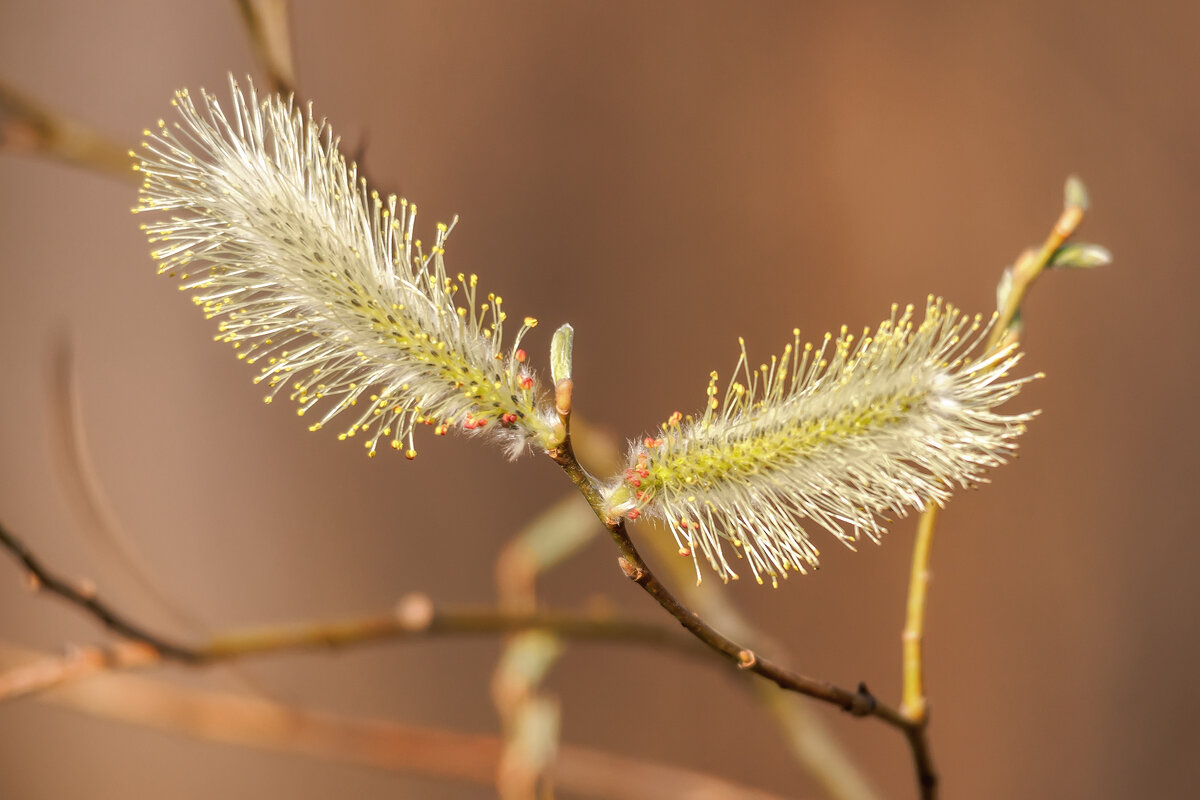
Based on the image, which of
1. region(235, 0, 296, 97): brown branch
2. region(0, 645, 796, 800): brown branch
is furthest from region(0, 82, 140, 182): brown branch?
region(0, 645, 796, 800): brown branch

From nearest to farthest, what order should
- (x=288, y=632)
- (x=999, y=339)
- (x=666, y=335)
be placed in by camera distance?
(x=999, y=339), (x=288, y=632), (x=666, y=335)

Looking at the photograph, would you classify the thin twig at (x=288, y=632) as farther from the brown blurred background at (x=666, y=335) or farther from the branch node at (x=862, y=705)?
the brown blurred background at (x=666, y=335)

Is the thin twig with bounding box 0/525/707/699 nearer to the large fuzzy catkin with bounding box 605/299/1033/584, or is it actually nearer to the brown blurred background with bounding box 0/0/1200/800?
the large fuzzy catkin with bounding box 605/299/1033/584

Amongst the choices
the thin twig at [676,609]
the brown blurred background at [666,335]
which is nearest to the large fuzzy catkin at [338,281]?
the thin twig at [676,609]

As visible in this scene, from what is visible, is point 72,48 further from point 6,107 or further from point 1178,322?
point 1178,322

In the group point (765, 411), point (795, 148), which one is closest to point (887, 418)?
point (765, 411)

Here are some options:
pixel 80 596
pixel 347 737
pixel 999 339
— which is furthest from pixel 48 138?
pixel 999 339

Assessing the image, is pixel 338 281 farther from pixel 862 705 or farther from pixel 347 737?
pixel 347 737
